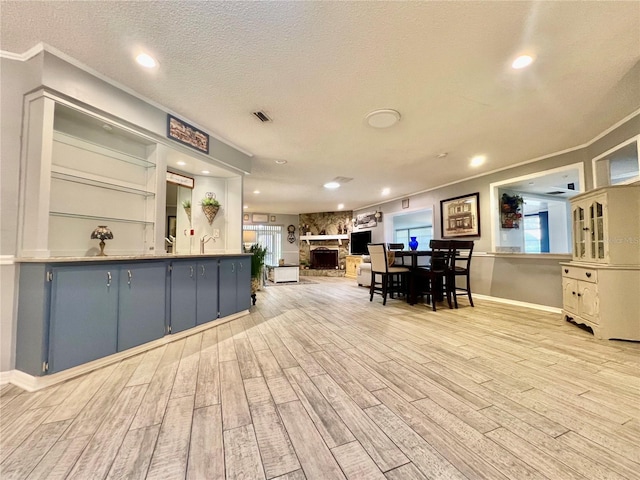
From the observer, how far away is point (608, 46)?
1.79 m

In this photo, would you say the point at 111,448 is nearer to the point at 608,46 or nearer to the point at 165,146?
the point at 165,146

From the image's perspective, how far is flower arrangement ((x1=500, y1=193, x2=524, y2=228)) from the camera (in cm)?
466

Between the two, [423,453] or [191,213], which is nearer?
[423,453]

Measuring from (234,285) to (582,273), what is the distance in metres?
4.21

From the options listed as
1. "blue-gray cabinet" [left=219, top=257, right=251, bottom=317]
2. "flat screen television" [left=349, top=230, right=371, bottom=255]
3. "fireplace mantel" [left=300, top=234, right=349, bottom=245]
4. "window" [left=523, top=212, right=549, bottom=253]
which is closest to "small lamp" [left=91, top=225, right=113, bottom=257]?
"blue-gray cabinet" [left=219, top=257, right=251, bottom=317]

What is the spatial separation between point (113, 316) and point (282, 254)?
8214mm

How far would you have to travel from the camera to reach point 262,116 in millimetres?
2723

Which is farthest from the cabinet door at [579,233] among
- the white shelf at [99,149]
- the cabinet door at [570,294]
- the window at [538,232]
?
the white shelf at [99,149]

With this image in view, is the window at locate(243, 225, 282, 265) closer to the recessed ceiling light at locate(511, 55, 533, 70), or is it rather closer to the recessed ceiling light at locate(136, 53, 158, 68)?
the recessed ceiling light at locate(136, 53, 158, 68)

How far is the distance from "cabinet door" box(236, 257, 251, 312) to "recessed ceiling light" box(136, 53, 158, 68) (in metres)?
2.26

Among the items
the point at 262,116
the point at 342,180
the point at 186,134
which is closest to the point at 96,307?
the point at 186,134

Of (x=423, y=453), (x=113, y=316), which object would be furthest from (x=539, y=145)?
(x=113, y=316)

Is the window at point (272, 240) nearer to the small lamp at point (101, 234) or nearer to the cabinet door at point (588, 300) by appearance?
the small lamp at point (101, 234)

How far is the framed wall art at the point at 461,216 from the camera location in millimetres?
4957
